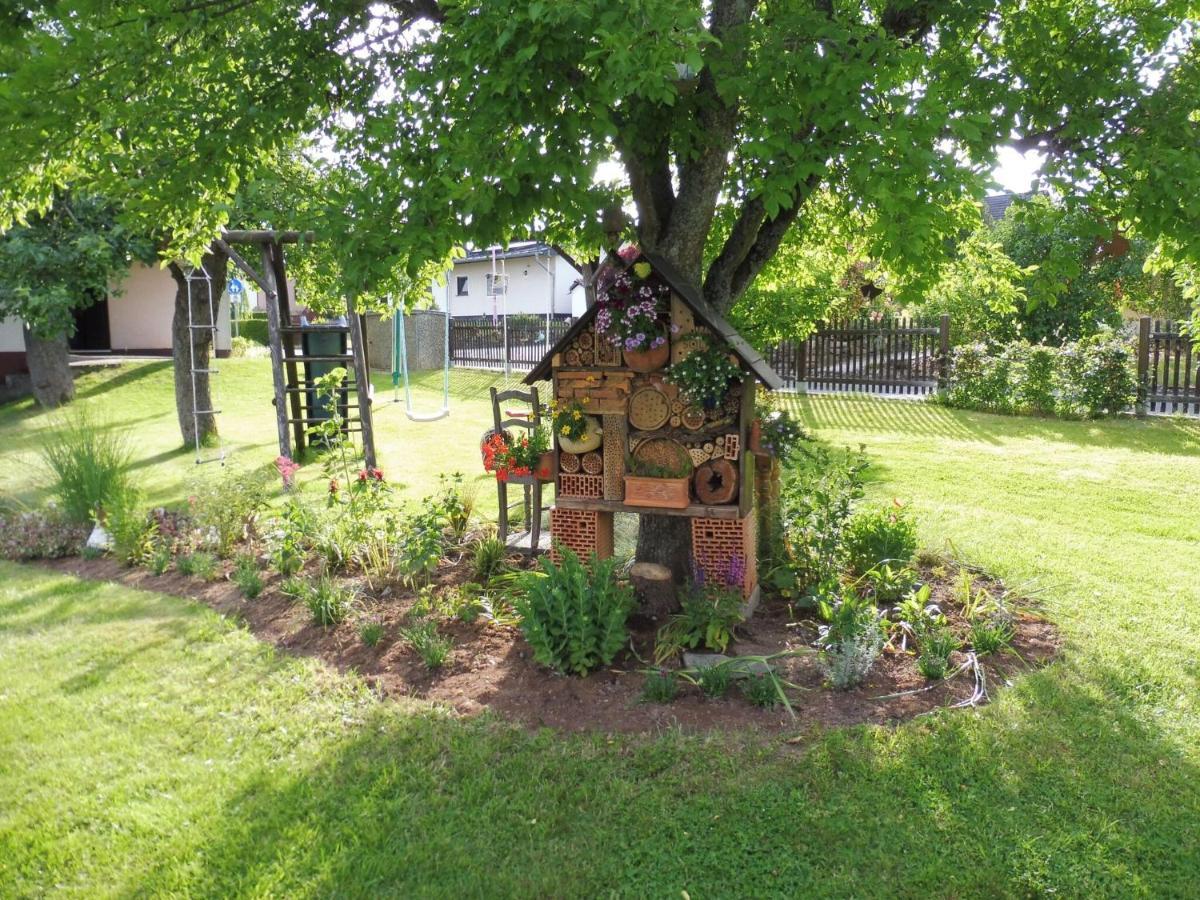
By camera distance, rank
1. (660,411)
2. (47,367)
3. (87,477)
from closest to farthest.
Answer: (660,411) → (87,477) → (47,367)

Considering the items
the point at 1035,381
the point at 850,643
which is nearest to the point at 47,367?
the point at 850,643

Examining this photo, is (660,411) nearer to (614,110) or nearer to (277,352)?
(614,110)

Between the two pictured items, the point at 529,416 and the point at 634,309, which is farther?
the point at 529,416

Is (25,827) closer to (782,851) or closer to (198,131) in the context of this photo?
(782,851)

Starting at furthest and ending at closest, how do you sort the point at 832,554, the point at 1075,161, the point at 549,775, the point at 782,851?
the point at 832,554
the point at 1075,161
the point at 549,775
the point at 782,851

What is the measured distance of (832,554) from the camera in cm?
606

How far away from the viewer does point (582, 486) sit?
5828 mm

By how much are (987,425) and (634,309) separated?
10.1 metres

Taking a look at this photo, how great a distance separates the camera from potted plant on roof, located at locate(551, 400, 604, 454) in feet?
18.5

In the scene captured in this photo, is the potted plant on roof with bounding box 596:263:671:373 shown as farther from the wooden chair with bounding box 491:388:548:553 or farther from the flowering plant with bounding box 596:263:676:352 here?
the wooden chair with bounding box 491:388:548:553

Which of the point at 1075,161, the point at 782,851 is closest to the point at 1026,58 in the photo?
the point at 1075,161

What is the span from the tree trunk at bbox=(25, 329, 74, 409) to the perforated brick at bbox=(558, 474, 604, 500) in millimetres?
14765

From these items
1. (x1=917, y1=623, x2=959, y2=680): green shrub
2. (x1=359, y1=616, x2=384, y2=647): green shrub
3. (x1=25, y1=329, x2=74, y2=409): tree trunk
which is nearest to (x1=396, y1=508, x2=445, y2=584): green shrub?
(x1=359, y1=616, x2=384, y2=647): green shrub

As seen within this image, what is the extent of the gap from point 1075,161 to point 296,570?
18.9 feet
